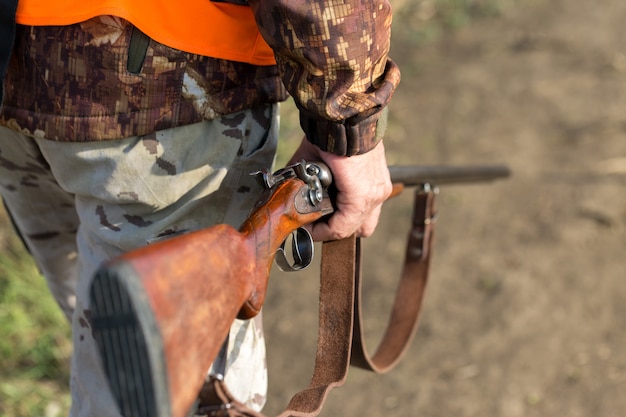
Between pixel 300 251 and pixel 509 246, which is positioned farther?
pixel 509 246

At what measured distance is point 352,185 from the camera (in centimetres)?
160

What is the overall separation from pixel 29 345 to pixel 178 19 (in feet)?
6.63

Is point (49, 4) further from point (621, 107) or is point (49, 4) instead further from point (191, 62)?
point (621, 107)

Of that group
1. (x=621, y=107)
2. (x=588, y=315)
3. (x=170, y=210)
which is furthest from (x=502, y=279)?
(x=170, y=210)

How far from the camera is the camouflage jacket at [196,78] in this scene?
141 centimetres

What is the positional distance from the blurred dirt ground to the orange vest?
5.96 feet

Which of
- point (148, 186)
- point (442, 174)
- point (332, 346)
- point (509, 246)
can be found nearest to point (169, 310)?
point (148, 186)

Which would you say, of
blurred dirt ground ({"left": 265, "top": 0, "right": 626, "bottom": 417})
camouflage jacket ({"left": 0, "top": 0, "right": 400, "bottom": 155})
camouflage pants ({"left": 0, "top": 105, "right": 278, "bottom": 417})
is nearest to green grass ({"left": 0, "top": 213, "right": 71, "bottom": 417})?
blurred dirt ground ({"left": 265, "top": 0, "right": 626, "bottom": 417})

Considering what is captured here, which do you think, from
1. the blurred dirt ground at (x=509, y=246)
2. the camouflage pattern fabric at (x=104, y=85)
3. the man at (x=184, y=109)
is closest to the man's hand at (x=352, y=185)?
the man at (x=184, y=109)

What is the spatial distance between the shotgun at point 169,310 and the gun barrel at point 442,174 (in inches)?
36.3

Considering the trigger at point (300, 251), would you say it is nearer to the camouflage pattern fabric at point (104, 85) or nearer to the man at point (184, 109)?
the man at point (184, 109)

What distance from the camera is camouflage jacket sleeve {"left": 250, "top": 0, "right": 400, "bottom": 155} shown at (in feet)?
4.55

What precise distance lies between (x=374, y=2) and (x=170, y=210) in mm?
617

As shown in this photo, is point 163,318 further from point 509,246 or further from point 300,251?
point 509,246
